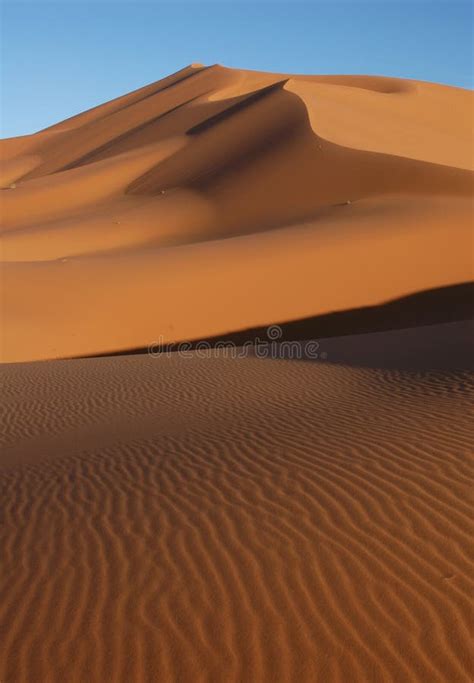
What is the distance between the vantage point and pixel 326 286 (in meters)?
17.2

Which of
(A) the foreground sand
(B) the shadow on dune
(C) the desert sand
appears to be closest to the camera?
(A) the foreground sand

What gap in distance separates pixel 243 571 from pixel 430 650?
4.19 ft

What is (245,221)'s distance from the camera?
2538 centimetres

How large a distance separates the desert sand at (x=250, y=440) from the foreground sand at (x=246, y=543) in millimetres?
17

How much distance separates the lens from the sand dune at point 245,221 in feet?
53.9

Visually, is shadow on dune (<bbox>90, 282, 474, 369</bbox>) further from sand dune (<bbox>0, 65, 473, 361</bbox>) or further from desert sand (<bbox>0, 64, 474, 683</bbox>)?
sand dune (<bbox>0, 65, 473, 361</bbox>)

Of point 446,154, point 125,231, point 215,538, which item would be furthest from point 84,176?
point 215,538

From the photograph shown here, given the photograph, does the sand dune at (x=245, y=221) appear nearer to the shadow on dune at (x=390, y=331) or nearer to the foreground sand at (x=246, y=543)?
the shadow on dune at (x=390, y=331)

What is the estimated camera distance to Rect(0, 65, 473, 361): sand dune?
1642 cm

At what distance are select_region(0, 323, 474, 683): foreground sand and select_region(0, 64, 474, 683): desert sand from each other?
2 cm

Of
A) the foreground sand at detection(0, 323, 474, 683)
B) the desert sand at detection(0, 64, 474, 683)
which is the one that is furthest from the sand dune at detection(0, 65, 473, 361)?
the foreground sand at detection(0, 323, 474, 683)

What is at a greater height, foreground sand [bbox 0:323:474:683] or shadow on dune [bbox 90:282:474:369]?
shadow on dune [bbox 90:282:474:369]

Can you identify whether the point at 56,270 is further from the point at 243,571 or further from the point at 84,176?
the point at 84,176

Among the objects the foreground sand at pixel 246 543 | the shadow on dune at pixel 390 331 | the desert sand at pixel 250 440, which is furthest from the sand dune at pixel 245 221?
the foreground sand at pixel 246 543
